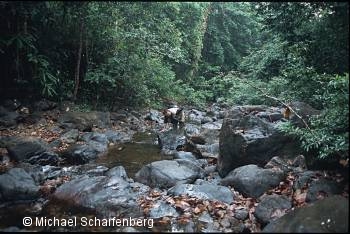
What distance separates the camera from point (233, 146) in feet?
26.6

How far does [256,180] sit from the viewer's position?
22.1 feet

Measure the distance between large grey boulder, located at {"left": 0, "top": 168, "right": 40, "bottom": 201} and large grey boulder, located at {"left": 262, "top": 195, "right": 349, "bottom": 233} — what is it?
166 inches

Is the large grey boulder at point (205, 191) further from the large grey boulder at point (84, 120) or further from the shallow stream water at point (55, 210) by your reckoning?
the large grey boulder at point (84, 120)

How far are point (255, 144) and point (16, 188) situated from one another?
4.77 m

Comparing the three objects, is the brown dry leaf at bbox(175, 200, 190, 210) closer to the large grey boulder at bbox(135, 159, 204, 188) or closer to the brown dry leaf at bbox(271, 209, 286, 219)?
the large grey boulder at bbox(135, 159, 204, 188)

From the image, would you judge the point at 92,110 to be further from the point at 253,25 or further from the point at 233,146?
the point at 253,25

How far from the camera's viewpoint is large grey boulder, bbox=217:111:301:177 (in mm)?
7754

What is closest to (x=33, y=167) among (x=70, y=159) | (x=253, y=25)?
(x=70, y=159)

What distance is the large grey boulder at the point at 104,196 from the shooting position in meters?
5.86

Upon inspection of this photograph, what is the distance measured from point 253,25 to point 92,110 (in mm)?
19068

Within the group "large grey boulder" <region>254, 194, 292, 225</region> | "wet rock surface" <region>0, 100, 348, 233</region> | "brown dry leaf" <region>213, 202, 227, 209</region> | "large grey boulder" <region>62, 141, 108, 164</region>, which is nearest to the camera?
"large grey boulder" <region>254, 194, 292, 225</region>

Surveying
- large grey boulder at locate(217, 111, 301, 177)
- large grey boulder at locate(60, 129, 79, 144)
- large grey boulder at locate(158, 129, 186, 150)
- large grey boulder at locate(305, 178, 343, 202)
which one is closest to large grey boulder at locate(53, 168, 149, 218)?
large grey boulder at locate(217, 111, 301, 177)

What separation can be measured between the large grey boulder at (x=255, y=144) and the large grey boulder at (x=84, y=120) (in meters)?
5.98

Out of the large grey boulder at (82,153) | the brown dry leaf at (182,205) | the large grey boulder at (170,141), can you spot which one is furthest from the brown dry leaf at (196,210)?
the large grey boulder at (170,141)
